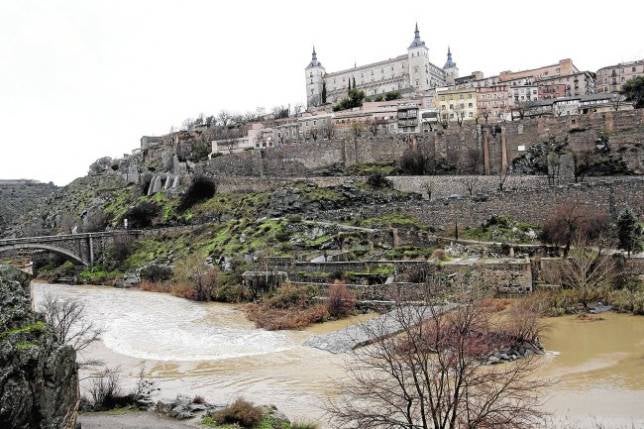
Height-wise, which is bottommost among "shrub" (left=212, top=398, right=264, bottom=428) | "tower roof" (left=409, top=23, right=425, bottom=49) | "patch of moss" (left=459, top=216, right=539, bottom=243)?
"shrub" (left=212, top=398, right=264, bottom=428)

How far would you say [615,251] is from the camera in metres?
28.7

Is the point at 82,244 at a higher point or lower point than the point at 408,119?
lower

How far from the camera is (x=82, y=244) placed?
50594 mm

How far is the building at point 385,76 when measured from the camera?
97.4 metres

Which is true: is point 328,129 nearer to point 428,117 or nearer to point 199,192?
point 428,117

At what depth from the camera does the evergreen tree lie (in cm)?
2808

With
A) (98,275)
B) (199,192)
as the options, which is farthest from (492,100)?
(98,275)

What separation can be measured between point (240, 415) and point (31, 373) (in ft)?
18.2

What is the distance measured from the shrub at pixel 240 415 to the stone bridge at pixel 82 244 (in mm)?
37318

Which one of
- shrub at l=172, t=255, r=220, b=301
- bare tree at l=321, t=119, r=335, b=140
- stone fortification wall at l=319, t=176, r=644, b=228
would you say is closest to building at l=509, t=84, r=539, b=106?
bare tree at l=321, t=119, r=335, b=140

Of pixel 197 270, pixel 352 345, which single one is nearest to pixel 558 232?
pixel 352 345

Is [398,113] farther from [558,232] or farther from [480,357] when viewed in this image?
[480,357]

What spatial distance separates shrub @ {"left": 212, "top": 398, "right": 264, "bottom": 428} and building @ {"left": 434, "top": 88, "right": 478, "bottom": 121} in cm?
6213

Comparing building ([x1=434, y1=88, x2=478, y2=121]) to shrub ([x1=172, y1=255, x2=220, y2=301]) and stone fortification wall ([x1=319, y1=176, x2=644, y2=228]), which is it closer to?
stone fortification wall ([x1=319, y1=176, x2=644, y2=228])
